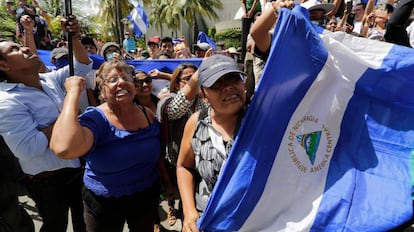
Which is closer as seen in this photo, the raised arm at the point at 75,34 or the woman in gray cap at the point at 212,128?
the woman in gray cap at the point at 212,128

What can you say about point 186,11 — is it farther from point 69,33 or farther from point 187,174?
point 187,174

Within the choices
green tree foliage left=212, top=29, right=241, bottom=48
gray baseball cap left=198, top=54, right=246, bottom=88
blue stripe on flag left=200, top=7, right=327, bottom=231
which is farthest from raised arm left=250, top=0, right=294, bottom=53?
green tree foliage left=212, top=29, right=241, bottom=48

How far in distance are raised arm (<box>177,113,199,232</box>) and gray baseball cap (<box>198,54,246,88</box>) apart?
27 centimetres

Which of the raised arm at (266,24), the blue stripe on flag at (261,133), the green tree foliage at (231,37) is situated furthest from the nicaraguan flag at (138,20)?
the green tree foliage at (231,37)

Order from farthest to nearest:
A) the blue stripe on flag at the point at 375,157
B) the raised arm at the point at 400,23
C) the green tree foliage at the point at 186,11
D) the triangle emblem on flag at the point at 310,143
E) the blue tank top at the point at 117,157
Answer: the green tree foliage at the point at 186,11
the raised arm at the point at 400,23
the blue tank top at the point at 117,157
the triangle emblem on flag at the point at 310,143
the blue stripe on flag at the point at 375,157

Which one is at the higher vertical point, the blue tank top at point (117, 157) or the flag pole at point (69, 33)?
the flag pole at point (69, 33)

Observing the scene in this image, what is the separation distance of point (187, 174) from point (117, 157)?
0.47 meters

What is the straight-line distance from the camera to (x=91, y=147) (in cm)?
180

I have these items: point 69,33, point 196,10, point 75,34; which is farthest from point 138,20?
point 196,10

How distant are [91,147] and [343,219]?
1.42m

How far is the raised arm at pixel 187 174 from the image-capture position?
171cm

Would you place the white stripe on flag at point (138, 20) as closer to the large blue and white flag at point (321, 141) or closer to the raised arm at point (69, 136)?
the raised arm at point (69, 136)

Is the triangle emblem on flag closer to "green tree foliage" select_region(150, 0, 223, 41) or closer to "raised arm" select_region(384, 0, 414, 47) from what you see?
"raised arm" select_region(384, 0, 414, 47)

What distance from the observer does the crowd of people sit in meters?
1.64
